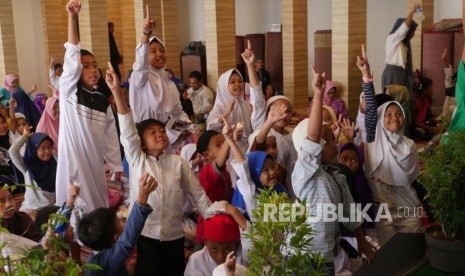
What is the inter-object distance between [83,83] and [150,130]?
2.90ft

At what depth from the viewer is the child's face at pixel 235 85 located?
5.63 m

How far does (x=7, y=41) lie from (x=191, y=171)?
6.98 meters

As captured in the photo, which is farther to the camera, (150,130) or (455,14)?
Answer: (455,14)

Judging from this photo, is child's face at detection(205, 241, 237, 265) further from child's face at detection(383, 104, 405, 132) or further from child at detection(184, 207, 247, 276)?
child's face at detection(383, 104, 405, 132)

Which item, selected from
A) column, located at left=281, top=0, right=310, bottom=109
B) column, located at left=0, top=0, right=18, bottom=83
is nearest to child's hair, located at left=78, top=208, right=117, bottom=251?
column, located at left=281, top=0, right=310, bottom=109

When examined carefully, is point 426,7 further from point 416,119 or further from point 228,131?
point 228,131

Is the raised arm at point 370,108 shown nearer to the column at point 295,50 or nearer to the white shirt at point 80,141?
the white shirt at point 80,141

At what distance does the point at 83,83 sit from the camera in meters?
4.38

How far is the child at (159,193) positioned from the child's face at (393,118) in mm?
1343

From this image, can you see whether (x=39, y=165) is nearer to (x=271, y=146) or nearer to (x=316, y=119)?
(x=271, y=146)

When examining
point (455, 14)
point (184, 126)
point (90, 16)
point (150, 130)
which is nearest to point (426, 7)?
point (455, 14)

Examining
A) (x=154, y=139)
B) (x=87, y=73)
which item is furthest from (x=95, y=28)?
(x=154, y=139)

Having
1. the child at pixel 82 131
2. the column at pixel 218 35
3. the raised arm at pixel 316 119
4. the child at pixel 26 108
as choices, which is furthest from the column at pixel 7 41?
the raised arm at pixel 316 119

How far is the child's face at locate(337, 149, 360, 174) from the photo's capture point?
4.09m
